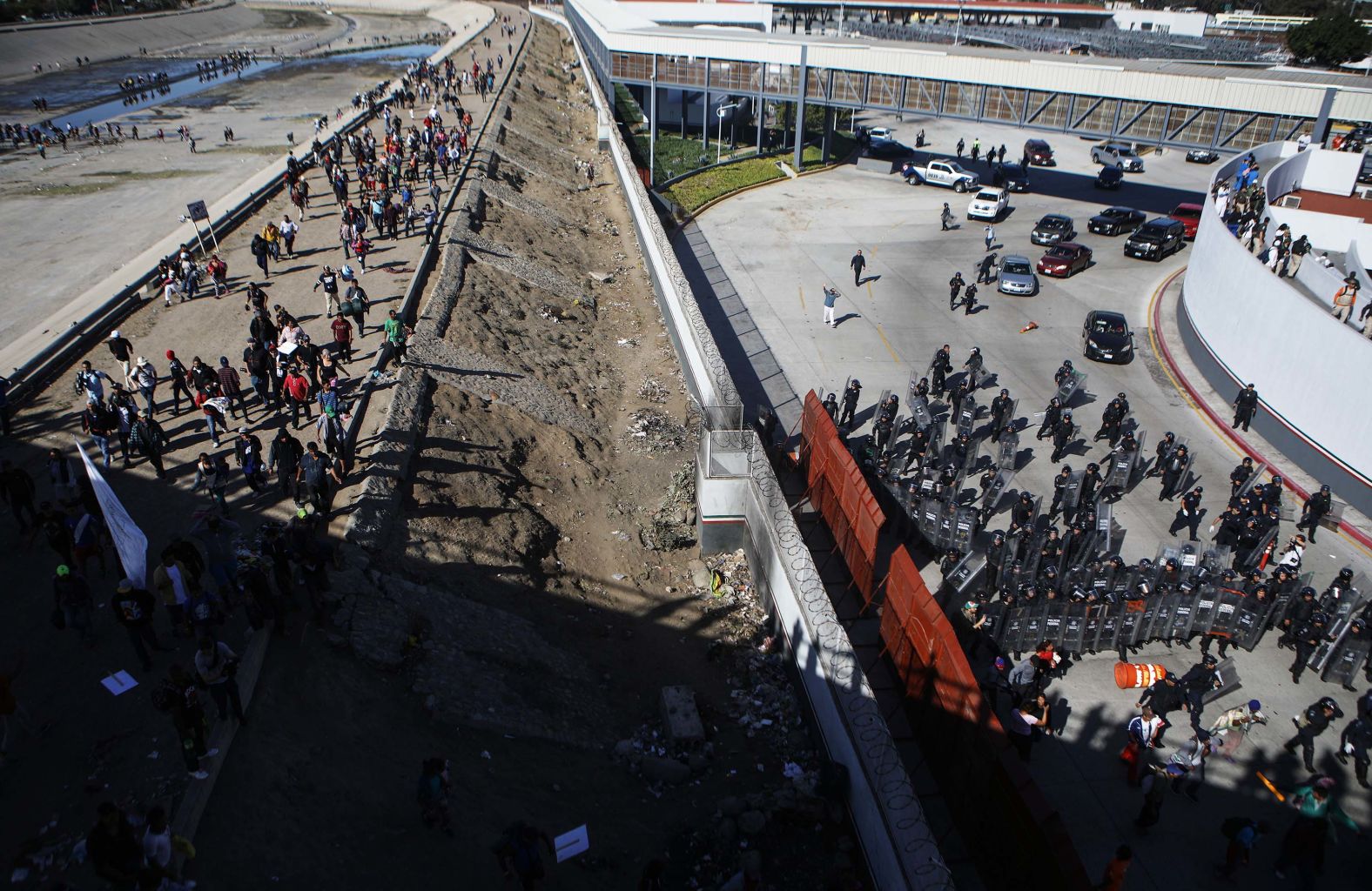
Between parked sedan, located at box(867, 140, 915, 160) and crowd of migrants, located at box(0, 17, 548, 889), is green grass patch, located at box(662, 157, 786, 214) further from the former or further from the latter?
crowd of migrants, located at box(0, 17, 548, 889)

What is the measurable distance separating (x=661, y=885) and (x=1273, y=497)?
48.9 ft

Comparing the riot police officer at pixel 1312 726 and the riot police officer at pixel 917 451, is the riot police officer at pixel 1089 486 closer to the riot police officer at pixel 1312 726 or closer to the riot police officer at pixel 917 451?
the riot police officer at pixel 917 451

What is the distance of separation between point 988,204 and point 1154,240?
7.67 m

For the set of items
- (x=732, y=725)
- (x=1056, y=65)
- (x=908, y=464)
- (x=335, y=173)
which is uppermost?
(x=1056, y=65)

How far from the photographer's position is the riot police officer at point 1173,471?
1992cm

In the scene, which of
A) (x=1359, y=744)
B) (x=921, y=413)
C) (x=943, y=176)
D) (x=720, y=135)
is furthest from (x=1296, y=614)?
(x=720, y=135)

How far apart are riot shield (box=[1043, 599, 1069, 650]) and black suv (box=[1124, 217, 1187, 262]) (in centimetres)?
2671

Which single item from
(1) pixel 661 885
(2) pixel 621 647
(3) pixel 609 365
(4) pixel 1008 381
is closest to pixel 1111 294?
(4) pixel 1008 381

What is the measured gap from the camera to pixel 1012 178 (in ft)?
161

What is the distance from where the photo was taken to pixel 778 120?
61.1 meters

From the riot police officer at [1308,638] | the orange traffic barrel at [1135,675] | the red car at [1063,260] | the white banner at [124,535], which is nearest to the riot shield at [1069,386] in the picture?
the riot police officer at [1308,638]

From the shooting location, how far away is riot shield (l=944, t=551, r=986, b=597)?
1645 cm

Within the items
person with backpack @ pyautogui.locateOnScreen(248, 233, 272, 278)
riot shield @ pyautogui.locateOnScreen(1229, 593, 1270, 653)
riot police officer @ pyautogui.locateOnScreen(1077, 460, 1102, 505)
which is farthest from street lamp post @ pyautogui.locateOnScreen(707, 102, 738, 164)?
riot shield @ pyautogui.locateOnScreen(1229, 593, 1270, 653)

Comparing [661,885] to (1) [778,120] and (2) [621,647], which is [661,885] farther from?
(1) [778,120]
